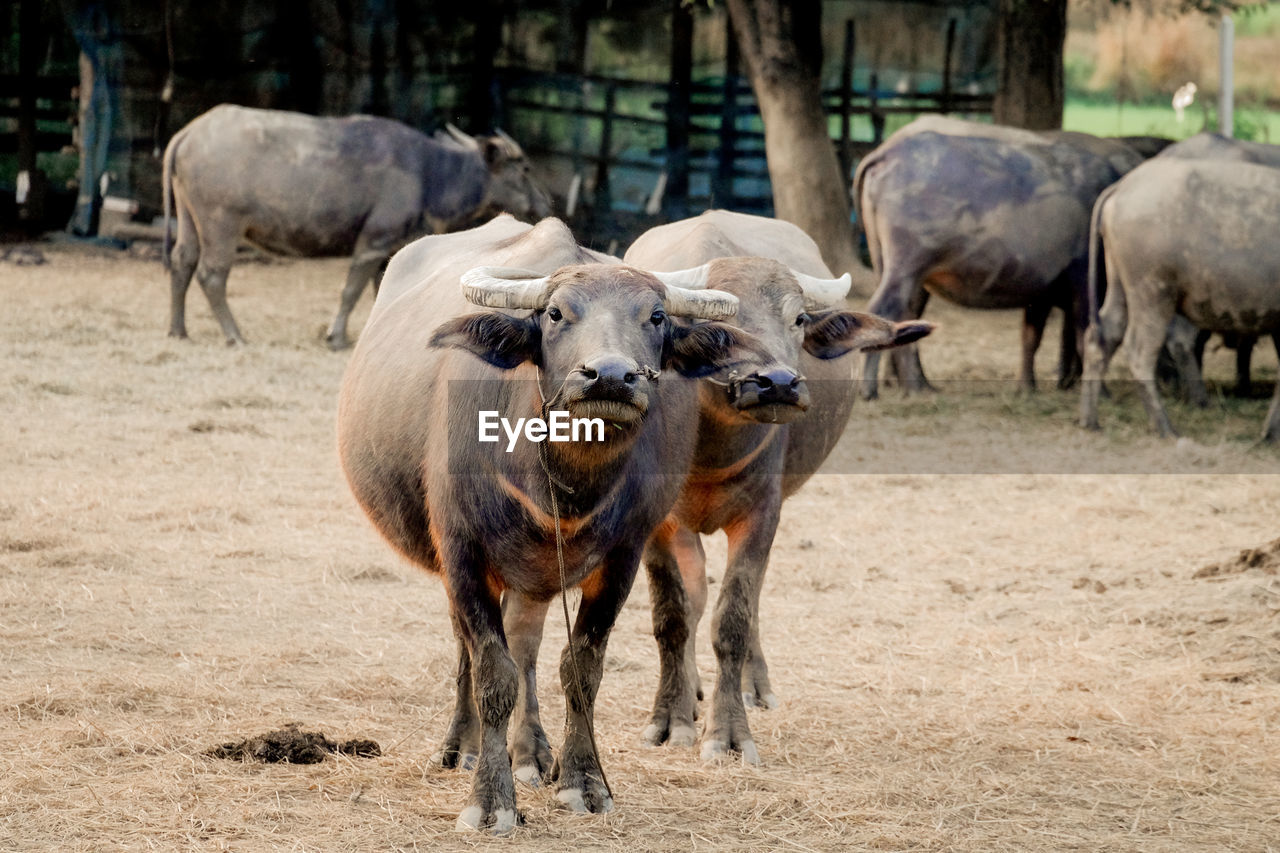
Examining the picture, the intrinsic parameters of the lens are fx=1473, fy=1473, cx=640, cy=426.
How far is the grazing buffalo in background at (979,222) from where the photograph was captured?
10742 mm

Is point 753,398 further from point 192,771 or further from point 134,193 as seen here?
Answer: point 134,193

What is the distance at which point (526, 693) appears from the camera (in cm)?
409

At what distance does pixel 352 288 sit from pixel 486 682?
9.04 m

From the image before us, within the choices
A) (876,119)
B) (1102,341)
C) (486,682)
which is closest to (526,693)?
(486,682)

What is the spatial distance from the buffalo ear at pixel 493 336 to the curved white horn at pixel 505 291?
2.5 inches

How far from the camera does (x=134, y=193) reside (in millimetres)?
17375

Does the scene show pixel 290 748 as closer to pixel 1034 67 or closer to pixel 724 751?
pixel 724 751

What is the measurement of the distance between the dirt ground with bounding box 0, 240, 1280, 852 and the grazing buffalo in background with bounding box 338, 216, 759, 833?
0.32 m

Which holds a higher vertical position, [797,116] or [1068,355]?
[797,116]

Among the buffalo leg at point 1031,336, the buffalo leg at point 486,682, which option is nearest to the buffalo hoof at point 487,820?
the buffalo leg at point 486,682

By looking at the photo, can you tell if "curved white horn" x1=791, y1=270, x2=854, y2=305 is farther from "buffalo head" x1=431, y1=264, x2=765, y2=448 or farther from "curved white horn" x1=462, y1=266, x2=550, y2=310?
"curved white horn" x1=462, y1=266, x2=550, y2=310

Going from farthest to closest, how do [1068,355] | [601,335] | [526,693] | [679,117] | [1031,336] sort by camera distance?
[679,117]
[1068,355]
[1031,336]
[526,693]
[601,335]

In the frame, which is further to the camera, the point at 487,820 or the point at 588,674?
the point at 588,674

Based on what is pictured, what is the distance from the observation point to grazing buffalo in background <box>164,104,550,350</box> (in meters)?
11.8
